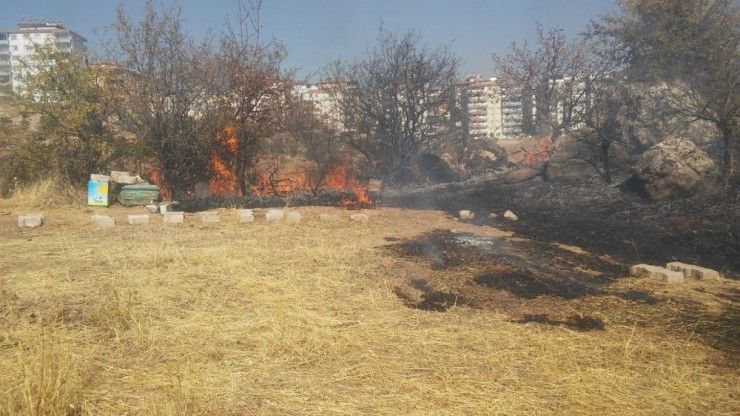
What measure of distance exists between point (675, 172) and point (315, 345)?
9536 millimetres

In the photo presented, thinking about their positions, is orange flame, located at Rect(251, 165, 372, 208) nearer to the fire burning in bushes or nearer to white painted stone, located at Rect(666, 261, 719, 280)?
the fire burning in bushes

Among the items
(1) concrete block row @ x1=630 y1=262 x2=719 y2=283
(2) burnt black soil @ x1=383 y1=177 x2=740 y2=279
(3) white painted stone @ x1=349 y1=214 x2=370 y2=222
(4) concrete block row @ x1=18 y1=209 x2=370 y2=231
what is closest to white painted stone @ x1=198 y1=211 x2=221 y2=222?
(4) concrete block row @ x1=18 y1=209 x2=370 y2=231

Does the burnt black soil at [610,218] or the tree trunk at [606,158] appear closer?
the burnt black soil at [610,218]

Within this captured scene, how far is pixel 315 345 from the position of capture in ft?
13.9

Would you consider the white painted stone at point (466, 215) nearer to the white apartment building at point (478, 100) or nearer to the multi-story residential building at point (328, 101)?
the multi-story residential building at point (328, 101)

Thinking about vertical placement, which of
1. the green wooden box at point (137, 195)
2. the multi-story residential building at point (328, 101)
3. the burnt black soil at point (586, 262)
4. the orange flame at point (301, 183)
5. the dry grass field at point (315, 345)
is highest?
the multi-story residential building at point (328, 101)

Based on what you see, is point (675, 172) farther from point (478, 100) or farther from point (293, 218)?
point (478, 100)

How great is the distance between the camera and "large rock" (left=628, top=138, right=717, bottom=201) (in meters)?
10.4

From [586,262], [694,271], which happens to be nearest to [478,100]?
[586,262]

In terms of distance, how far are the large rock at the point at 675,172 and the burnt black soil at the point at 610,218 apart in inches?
13.0

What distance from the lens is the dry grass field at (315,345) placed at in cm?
332

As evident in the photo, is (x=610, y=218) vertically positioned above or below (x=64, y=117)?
below

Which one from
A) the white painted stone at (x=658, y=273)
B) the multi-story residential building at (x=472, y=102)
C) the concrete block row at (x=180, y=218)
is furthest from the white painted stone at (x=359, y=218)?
the multi-story residential building at (x=472, y=102)

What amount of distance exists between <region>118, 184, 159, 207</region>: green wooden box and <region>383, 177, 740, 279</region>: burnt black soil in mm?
5956
